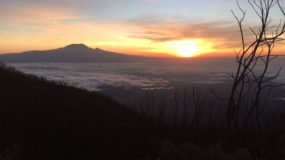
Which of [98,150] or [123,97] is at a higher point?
[98,150]

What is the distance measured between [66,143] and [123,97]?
78.4m

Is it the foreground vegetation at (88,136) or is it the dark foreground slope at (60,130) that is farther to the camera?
the dark foreground slope at (60,130)

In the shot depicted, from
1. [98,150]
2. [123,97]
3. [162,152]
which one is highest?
Result: [162,152]

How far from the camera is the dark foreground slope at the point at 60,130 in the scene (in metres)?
11.9

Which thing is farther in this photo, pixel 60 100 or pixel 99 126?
pixel 60 100

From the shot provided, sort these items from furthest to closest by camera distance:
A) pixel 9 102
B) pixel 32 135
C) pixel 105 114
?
pixel 105 114 < pixel 9 102 < pixel 32 135

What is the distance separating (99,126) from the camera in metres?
14.8

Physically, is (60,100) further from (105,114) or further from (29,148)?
(29,148)

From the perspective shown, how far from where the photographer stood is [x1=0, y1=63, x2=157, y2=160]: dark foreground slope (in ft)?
39.1

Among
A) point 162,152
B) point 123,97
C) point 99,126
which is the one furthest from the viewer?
point 123,97

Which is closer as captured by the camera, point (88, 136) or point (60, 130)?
point (88, 136)

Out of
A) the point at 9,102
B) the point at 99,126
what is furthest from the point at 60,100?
the point at 99,126

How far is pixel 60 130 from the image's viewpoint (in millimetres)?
13445

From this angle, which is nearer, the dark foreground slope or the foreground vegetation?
the foreground vegetation
